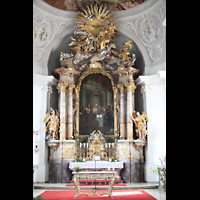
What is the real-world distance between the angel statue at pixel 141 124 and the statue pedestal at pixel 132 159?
1.23ft

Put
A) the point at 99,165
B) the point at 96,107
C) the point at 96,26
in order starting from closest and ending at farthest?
the point at 99,165 < the point at 96,107 < the point at 96,26

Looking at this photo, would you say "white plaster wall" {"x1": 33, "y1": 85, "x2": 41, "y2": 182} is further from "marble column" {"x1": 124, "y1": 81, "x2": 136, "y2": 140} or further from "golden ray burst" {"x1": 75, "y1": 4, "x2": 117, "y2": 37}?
"marble column" {"x1": 124, "y1": 81, "x2": 136, "y2": 140}

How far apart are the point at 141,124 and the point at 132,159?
184 centimetres

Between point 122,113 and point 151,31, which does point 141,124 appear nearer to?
point 122,113

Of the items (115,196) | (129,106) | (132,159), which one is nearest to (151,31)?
(129,106)

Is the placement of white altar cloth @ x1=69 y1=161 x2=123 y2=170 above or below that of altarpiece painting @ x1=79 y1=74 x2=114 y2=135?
below

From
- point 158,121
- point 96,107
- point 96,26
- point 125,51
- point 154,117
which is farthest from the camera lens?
point 96,26

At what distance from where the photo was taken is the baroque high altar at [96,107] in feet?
43.6

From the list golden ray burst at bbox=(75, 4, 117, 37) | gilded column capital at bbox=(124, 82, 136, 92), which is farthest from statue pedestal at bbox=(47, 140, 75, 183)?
golden ray burst at bbox=(75, 4, 117, 37)

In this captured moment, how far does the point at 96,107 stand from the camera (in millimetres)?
14320

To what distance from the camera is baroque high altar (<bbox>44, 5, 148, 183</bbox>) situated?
13.3 m

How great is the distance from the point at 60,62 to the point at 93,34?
253cm
